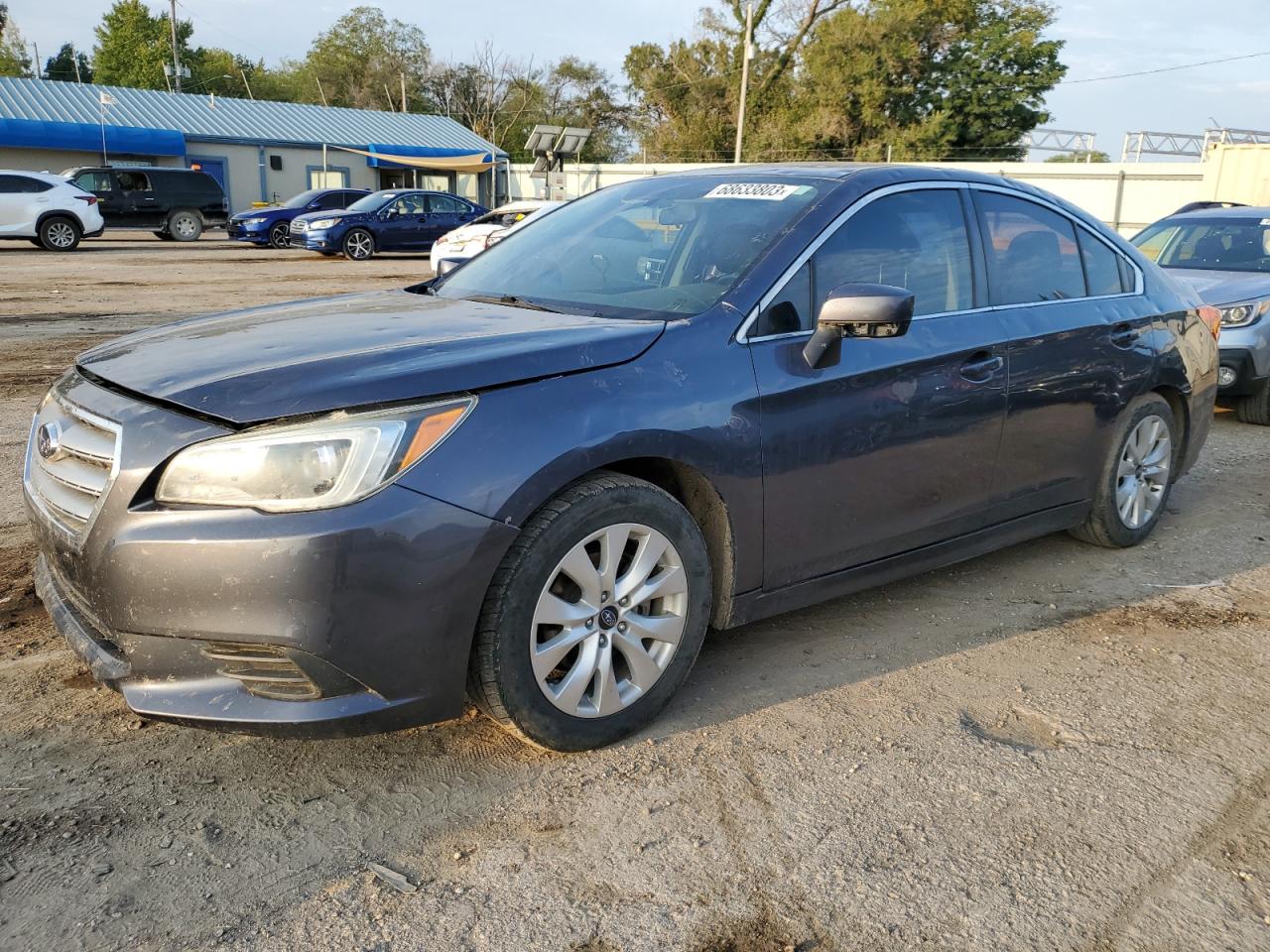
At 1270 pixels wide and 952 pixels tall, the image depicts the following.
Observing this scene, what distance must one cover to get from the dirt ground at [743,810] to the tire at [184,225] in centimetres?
2678

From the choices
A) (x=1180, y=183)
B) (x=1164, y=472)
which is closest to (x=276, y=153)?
(x=1180, y=183)

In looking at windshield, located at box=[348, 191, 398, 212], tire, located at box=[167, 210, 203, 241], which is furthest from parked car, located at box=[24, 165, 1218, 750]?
tire, located at box=[167, 210, 203, 241]

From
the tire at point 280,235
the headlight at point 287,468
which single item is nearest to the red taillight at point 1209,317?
the headlight at point 287,468

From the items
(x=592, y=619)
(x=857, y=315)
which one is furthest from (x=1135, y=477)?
(x=592, y=619)

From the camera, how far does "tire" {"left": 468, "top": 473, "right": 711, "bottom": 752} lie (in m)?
2.77

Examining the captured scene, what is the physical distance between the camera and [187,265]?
20.5 meters

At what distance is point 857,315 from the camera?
327cm

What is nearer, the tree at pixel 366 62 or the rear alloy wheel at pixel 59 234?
the rear alloy wheel at pixel 59 234

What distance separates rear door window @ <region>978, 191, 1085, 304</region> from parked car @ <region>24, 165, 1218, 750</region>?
0.06 feet

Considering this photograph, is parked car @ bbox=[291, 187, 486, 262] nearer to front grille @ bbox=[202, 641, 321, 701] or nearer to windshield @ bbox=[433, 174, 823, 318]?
windshield @ bbox=[433, 174, 823, 318]

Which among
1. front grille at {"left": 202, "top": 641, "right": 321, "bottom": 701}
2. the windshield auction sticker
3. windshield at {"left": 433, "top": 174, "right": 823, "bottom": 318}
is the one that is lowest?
front grille at {"left": 202, "top": 641, "right": 321, "bottom": 701}

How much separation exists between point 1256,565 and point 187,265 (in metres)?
19.8

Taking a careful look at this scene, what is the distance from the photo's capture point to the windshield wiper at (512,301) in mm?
3568

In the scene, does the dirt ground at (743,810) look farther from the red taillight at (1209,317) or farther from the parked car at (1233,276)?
the parked car at (1233,276)
